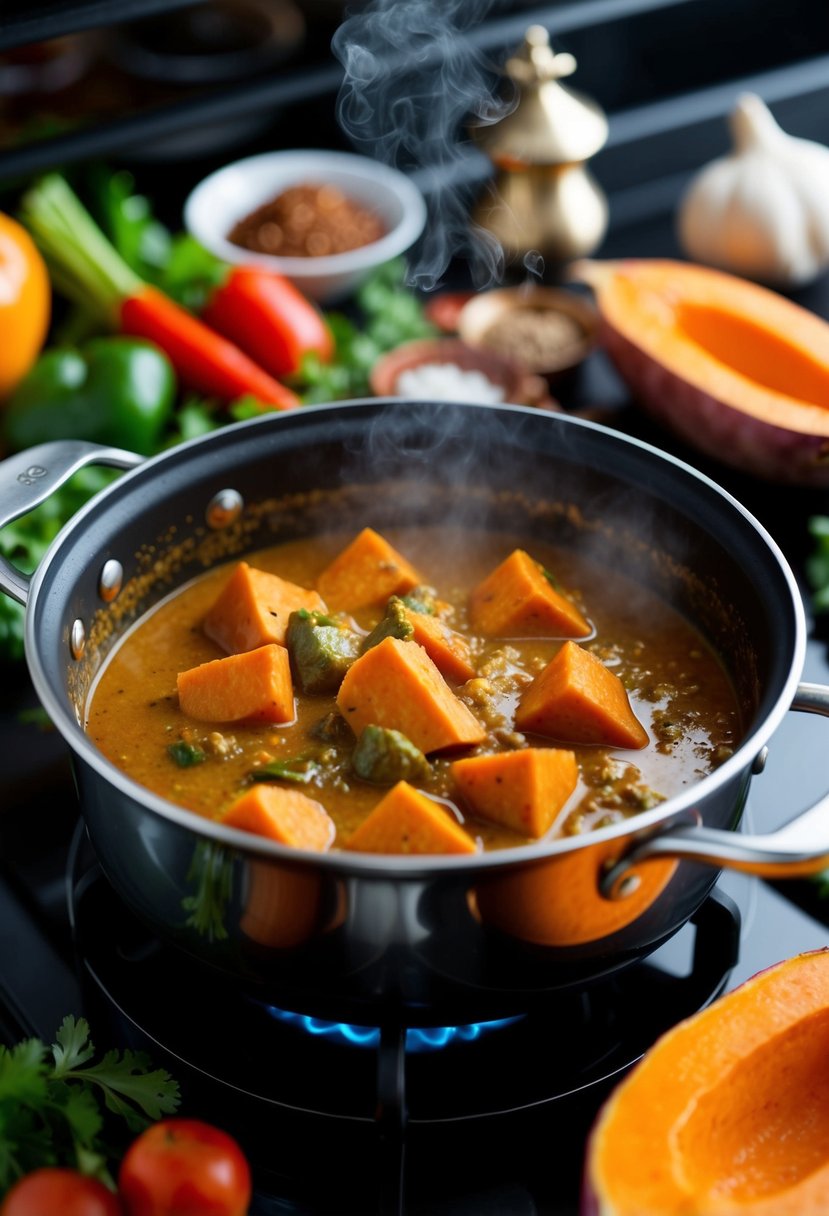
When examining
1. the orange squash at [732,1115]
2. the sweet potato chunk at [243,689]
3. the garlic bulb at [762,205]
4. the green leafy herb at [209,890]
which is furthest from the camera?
the garlic bulb at [762,205]

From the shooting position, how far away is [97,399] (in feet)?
8.54

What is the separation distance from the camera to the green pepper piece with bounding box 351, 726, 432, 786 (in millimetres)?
1680

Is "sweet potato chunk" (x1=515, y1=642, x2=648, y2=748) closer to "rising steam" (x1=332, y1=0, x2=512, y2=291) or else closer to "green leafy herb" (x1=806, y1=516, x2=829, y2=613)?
"green leafy herb" (x1=806, y1=516, x2=829, y2=613)

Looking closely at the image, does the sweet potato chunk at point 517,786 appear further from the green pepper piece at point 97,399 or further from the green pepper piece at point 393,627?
the green pepper piece at point 97,399

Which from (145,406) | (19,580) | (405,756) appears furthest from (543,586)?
(145,406)

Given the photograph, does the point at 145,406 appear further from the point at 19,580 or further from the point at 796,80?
the point at 796,80

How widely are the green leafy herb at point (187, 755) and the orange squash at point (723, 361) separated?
1.32m

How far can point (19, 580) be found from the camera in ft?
5.66

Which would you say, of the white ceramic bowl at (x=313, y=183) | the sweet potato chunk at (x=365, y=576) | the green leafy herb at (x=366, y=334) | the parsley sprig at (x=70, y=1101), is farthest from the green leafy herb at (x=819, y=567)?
the parsley sprig at (x=70, y=1101)

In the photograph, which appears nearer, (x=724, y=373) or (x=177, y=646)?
(x=177, y=646)

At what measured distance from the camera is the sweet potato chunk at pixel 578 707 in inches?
70.5

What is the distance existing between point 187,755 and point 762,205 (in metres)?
2.10

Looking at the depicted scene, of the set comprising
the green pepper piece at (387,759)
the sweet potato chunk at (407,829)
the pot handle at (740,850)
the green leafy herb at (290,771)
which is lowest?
the green leafy herb at (290,771)

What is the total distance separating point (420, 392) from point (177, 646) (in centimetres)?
90
